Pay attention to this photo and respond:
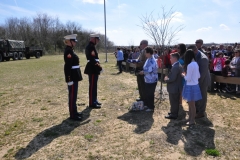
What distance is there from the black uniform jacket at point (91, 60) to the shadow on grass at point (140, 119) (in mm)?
1423

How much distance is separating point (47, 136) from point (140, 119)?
2.10 meters

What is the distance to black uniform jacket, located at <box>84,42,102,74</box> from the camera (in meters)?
5.65

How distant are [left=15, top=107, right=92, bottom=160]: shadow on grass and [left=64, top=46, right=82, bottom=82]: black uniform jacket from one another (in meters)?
1.00

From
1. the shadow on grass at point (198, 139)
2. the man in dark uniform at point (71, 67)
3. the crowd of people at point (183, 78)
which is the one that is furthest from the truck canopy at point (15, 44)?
the shadow on grass at point (198, 139)

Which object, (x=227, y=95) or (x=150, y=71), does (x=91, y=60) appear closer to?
(x=150, y=71)

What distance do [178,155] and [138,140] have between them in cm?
81

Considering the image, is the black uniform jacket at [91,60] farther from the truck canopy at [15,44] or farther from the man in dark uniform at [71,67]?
the truck canopy at [15,44]

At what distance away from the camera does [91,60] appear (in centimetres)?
573

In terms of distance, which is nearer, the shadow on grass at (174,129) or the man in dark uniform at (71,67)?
the shadow on grass at (174,129)

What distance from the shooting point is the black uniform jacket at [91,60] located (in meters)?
5.65

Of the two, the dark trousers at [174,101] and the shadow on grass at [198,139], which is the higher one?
the dark trousers at [174,101]

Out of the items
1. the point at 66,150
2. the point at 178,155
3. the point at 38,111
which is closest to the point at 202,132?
the point at 178,155

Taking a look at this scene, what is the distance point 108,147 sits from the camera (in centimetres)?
379

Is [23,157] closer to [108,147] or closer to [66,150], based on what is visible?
[66,150]
